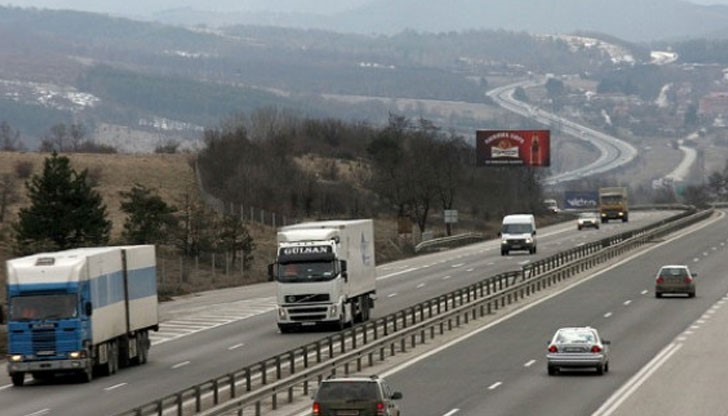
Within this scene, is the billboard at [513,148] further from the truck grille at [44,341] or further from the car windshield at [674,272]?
the truck grille at [44,341]

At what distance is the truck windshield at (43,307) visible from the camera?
148ft

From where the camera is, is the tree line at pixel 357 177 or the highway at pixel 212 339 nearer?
the highway at pixel 212 339

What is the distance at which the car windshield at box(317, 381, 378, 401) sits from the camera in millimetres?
31109

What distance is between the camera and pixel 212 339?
58.2m

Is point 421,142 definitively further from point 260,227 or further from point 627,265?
point 627,265

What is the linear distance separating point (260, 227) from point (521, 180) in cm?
7674

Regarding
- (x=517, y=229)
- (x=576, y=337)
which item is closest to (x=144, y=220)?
(x=517, y=229)

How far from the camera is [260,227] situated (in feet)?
388

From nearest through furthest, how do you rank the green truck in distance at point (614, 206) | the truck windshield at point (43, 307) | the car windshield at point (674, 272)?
the truck windshield at point (43, 307) → the car windshield at point (674, 272) → the green truck in distance at point (614, 206)

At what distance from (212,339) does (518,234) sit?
2040 inches

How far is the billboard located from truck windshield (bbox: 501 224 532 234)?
63460 mm

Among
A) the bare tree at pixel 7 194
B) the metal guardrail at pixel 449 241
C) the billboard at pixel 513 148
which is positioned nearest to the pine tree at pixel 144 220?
the bare tree at pixel 7 194

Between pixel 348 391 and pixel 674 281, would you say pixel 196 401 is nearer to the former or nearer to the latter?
pixel 348 391

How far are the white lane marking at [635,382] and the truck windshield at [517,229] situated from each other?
55.8 metres
